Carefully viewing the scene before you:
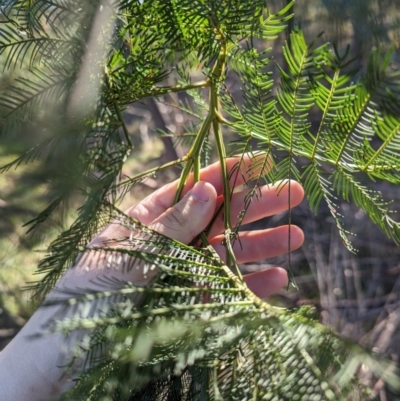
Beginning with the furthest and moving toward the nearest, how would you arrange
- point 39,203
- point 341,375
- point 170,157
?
point 170,157 < point 39,203 < point 341,375

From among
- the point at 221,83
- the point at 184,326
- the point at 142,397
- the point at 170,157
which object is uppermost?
the point at 221,83

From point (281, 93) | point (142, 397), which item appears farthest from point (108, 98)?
point (142, 397)

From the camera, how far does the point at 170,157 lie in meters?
1.88

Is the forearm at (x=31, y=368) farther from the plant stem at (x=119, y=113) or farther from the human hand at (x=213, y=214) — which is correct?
the plant stem at (x=119, y=113)

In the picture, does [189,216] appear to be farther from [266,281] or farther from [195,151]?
[266,281]

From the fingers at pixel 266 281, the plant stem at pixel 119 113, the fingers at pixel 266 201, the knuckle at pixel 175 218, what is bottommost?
the fingers at pixel 266 281

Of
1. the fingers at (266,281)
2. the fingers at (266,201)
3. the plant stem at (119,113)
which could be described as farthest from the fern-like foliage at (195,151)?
the fingers at (266,281)

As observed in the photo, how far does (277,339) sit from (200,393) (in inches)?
3.5

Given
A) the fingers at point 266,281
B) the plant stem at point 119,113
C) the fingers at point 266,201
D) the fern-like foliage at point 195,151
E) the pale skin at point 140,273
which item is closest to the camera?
the fern-like foliage at point 195,151

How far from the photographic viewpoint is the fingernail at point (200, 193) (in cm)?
61

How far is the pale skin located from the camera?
0.60 metres

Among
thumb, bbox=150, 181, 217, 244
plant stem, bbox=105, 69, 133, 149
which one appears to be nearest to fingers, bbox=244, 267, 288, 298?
thumb, bbox=150, 181, 217, 244

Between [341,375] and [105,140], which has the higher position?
[105,140]

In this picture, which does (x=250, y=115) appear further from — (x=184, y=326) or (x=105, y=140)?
(x=184, y=326)
